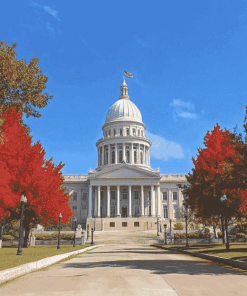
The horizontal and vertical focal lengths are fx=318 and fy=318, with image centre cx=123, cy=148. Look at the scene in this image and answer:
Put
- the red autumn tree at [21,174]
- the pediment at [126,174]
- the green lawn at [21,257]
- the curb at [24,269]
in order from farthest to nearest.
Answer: the pediment at [126,174], the red autumn tree at [21,174], the green lawn at [21,257], the curb at [24,269]

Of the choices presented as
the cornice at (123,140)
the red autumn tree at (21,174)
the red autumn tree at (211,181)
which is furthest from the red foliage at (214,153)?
the cornice at (123,140)

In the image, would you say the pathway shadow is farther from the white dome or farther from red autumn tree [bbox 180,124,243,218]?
the white dome

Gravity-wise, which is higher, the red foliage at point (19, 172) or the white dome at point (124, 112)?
the white dome at point (124, 112)

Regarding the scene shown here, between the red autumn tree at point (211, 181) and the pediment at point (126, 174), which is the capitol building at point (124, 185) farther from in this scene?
the red autumn tree at point (211, 181)

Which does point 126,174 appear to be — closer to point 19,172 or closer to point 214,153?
point 214,153

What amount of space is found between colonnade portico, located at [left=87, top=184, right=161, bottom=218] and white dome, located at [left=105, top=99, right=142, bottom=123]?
29115mm

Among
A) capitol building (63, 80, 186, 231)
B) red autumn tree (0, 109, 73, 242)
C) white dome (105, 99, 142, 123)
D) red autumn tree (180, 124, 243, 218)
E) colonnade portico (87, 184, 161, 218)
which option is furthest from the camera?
white dome (105, 99, 142, 123)

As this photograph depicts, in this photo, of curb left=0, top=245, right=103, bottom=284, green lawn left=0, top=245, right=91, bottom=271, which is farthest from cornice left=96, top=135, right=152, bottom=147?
curb left=0, top=245, right=103, bottom=284

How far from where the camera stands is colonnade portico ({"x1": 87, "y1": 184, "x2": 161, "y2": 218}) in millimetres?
89000

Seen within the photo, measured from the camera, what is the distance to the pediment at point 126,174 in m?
90.0

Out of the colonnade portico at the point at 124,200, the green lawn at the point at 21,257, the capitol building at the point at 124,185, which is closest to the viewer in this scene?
A: the green lawn at the point at 21,257

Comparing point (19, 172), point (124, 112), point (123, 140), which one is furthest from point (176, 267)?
point (124, 112)

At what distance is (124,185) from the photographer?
90750 mm

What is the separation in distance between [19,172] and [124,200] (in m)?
70.1
